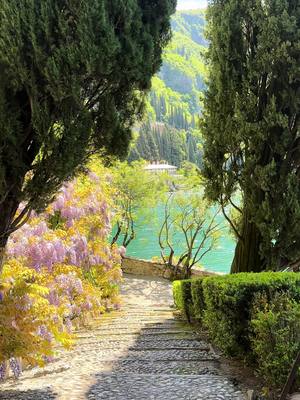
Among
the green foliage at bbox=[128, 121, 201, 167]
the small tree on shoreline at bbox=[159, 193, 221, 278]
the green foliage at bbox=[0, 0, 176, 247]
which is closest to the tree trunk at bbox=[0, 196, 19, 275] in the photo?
the green foliage at bbox=[0, 0, 176, 247]

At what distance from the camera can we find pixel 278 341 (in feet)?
11.8

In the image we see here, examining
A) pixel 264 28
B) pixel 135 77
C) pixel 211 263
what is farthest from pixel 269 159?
pixel 211 263

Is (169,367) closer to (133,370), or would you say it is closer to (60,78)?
(133,370)

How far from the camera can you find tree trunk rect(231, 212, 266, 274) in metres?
7.95

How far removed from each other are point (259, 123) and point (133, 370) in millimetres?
4457

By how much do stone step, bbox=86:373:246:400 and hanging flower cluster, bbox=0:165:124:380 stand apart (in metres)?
0.59

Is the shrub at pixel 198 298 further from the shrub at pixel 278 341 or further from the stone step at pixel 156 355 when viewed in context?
the shrub at pixel 278 341

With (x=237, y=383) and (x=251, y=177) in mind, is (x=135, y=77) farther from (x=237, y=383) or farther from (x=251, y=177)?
(x=251, y=177)

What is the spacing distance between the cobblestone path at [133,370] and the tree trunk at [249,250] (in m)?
1.52

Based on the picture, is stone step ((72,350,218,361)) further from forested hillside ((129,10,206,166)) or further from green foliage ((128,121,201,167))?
green foliage ((128,121,201,167))

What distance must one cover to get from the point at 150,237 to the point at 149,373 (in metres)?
35.6

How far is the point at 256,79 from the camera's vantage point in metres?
7.85

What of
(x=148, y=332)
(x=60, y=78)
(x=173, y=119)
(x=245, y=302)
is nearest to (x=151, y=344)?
(x=148, y=332)

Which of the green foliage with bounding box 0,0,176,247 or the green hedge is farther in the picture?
the green hedge
